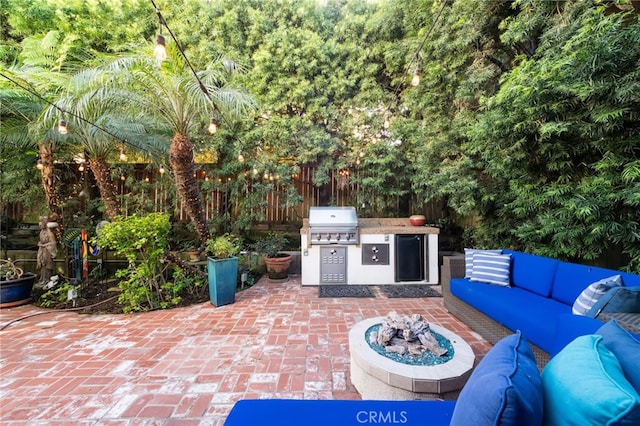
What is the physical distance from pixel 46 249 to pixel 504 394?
629 cm

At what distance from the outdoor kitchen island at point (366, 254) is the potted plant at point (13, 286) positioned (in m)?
4.31

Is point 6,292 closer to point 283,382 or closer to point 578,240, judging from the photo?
point 283,382

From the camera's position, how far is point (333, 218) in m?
4.88

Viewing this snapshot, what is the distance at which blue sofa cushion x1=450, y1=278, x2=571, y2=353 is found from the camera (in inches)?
79.4

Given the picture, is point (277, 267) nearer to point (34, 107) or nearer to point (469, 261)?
point (469, 261)

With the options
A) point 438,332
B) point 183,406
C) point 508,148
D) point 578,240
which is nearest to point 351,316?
point 438,332

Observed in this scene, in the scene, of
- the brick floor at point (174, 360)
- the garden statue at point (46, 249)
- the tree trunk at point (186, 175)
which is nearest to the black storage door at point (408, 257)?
the brick floor at point (174, 360)

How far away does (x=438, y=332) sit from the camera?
2.08 m

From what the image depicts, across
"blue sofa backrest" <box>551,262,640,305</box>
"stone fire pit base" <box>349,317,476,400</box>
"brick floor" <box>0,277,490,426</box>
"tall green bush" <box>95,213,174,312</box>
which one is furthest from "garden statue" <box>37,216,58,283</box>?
"blue sofa backrest" <box>551,262,640,305</box>

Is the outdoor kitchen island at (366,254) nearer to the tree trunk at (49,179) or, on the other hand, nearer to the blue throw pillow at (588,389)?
the blue throw pillow at (588,389)

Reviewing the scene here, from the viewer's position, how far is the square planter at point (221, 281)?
3.71 meters

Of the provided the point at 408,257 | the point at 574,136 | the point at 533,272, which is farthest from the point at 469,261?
the point at 574,136

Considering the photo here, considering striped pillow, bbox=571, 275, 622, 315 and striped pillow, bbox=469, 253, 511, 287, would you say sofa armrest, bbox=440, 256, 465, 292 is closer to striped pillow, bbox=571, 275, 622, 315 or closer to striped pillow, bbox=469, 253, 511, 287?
striped pillow, bbox=469, 253, 511, 287

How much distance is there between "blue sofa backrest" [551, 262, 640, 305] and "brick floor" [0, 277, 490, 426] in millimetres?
876
